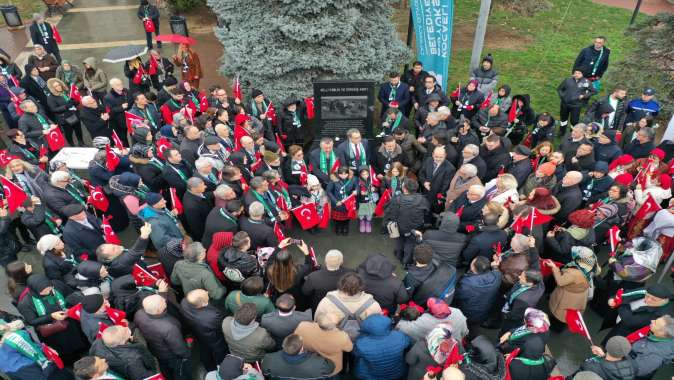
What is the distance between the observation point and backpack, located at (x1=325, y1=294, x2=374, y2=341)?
4586 millimetres

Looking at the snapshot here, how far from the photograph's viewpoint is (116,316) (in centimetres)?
475

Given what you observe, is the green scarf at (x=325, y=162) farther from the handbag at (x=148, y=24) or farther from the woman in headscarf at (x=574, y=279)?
the handbag at (x=148, y=24)

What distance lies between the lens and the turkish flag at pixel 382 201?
7.60 m

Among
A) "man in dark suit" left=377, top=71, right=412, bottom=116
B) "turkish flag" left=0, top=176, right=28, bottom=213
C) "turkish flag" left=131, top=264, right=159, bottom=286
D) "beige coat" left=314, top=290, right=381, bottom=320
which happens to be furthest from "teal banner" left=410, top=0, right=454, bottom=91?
"turkish flag" left=0, top=176, right=28, bottom=213

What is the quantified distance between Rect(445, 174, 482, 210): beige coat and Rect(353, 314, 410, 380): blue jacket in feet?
9.84

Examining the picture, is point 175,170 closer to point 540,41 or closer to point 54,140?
point 54,140

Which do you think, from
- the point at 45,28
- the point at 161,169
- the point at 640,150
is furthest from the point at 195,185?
the point at 45,28

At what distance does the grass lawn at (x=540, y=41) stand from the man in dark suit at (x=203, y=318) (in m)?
10.4

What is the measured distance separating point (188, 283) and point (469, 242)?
11.9 feet

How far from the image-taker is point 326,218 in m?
7.68

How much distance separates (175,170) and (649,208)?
720cm

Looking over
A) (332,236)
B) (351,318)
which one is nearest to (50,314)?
(351,318)

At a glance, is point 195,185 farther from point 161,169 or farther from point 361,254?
point 361,254

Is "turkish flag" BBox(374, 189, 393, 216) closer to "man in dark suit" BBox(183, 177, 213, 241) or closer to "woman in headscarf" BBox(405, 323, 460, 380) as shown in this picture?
"man in dark suit" BBox(183, 177, 213, 241)
